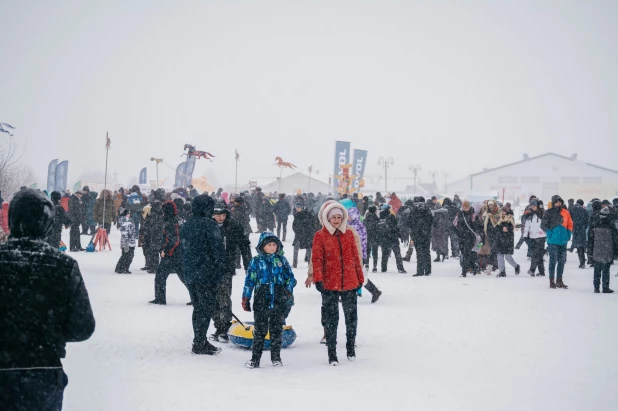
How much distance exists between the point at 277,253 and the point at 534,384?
298 centimetres

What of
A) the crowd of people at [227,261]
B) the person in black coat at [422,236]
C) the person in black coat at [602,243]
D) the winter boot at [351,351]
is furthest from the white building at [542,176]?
the winter boot at [351,351]

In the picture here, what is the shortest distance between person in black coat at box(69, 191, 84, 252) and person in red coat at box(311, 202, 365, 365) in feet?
45.2

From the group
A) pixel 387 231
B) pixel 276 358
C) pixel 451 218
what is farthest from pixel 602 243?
pixel 451 218

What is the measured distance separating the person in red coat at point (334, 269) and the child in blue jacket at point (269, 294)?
0.39m

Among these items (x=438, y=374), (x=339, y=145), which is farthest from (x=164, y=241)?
(x=339, y=145)

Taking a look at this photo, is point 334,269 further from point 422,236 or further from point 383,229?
point 383,229

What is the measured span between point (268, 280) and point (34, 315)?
3.59 m

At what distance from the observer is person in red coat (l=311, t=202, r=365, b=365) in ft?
21.4

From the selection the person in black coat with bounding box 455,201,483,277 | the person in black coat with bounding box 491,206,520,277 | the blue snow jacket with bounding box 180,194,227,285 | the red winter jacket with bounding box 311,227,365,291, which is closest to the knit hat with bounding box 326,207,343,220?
the red winter jacket with bounding box 311,227,365,291

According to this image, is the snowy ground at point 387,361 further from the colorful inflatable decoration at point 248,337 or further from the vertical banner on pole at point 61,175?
the vertical banner on pole at point 61,175

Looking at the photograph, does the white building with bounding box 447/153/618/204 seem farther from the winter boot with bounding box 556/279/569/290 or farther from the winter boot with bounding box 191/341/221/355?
the winter boot with bounding box 191/341/221/355

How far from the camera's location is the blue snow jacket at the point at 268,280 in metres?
6.29

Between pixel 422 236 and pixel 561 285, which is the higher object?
pixel 422 236

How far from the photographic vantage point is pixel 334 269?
6.54 metres
